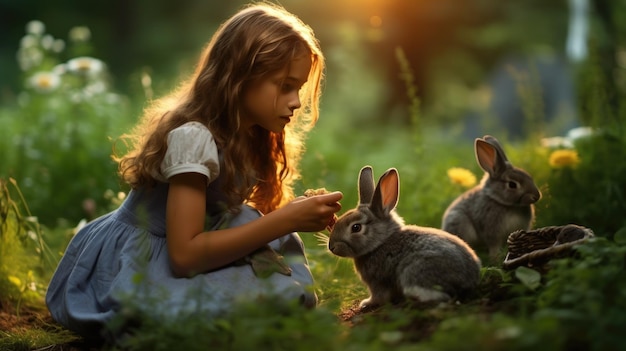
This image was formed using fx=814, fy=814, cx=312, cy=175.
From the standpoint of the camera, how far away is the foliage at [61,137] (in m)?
6.67

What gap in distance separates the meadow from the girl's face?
29.6 inches

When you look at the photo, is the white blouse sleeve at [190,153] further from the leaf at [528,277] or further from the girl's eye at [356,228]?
the leaf at [528,277]

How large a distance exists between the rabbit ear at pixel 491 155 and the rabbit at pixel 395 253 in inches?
42.5

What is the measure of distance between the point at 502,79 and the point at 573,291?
11.3 m

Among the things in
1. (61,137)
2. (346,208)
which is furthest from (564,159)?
(61,137)

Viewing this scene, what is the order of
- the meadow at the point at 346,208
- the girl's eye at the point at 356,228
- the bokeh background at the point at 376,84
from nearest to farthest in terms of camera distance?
the meadow at the point at 346,208 → the girl's eye at the point at 356,228 → the bokeh background at the point at 376,84

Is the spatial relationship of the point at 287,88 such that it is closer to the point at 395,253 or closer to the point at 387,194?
the point at 387,194

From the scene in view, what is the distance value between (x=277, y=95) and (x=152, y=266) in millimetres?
1048

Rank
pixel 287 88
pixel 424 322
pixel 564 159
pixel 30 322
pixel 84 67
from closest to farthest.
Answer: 1. pixel 424 322
2. pixel 287 88
3. pixel 30 322
4. pixel 564 159
5. pixel 84 67

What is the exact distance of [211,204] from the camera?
4148 millimetres

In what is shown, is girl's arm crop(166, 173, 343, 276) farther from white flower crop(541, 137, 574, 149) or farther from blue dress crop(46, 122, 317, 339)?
white flower crop(541, 137, 574, 149)

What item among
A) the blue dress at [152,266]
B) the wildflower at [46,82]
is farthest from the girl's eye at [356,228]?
the wildflower at [46,82]

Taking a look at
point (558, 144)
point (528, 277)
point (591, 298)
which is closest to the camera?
point (591, 298)

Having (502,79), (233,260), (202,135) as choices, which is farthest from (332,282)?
(502,79)
